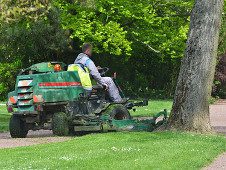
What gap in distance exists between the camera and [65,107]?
17.2 m

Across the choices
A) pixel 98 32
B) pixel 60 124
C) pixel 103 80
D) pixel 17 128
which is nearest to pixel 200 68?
pixel 103 80

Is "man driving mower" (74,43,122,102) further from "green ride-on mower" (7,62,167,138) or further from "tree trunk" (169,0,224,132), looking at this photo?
"tree trunk" (169,0,224,132)

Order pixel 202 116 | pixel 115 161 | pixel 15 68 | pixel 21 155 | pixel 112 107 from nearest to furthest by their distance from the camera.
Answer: pixel 115 161, pixel 21 155, pixel 202 116, pixel 112 107, pixel 15 68

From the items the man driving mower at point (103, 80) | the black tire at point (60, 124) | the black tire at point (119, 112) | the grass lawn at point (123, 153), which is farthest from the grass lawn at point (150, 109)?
the grass lawn at point (123, 153)

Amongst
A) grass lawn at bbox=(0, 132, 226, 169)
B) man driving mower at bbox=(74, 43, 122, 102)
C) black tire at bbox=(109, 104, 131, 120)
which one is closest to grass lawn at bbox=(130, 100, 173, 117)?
man driving mower at bbox=(74, 43, 122, 102)

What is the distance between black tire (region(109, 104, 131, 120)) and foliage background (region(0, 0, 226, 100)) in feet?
47.0

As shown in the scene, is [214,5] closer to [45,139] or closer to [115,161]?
[45,139]

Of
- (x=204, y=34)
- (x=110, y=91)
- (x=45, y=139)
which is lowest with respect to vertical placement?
(x=45, y=139)

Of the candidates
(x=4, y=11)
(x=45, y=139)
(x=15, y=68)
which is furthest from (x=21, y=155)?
(x=15, y=68)

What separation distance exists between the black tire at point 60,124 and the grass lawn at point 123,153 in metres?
1.75

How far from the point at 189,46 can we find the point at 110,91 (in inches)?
95.9

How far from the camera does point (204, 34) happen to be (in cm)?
1612

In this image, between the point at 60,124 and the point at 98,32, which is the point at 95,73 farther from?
the point at 98,32

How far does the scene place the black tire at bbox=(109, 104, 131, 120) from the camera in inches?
674
